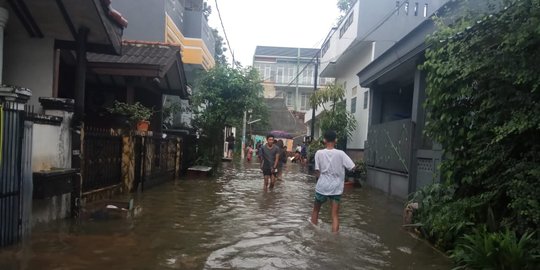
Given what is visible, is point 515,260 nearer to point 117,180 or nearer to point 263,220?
point 263,220

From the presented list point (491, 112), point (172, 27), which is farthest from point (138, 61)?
point (491, 112)

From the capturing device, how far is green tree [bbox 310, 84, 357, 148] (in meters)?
18.8

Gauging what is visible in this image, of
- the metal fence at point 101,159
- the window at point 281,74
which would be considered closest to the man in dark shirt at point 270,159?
the metal fence at point 101,159

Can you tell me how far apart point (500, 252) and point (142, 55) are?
992cm

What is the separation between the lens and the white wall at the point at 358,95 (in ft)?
60.3

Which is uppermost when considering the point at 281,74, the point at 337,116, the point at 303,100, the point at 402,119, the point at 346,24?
the point at 281,74

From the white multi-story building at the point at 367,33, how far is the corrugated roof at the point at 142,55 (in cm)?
879

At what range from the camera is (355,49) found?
19.4m

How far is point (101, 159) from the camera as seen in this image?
8.86 metres

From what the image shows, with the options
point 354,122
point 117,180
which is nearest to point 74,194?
point 117,180

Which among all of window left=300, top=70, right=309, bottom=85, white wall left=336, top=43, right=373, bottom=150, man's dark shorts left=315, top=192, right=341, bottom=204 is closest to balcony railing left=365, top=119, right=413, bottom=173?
white wall left=336, top=43, right=373, bottom=150

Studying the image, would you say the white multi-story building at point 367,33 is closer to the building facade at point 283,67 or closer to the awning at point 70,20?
the awning at point 70,20

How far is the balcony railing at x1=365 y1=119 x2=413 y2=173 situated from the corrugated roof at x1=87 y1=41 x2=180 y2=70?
6.38m

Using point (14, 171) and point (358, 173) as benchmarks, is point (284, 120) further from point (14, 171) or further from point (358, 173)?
point (14, 171)
